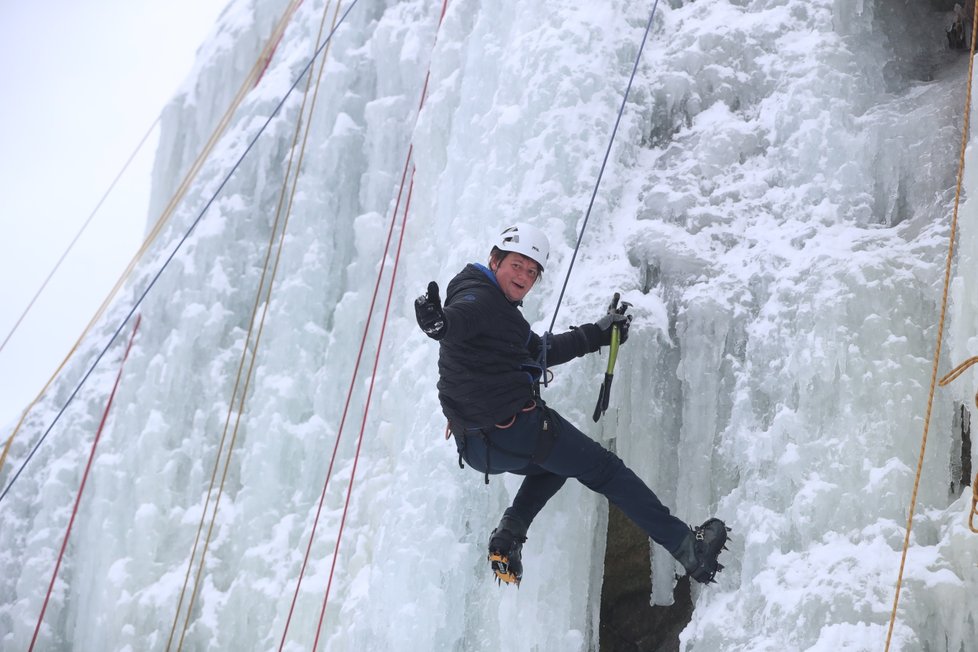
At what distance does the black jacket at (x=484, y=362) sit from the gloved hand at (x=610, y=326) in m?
0.46

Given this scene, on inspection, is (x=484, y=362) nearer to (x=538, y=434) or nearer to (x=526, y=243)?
(x=538, y=434)

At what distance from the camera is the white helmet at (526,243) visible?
4398 mm

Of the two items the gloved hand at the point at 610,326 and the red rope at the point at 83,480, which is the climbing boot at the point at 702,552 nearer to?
the gloved hand at the point at 610,326

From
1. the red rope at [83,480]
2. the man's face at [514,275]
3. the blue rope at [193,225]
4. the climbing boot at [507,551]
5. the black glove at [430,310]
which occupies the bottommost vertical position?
the climbing boot at [507,551]

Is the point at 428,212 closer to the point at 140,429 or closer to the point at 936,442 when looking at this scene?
the point at 140,429

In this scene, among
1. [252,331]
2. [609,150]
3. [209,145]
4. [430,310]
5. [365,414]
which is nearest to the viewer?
[430,310]

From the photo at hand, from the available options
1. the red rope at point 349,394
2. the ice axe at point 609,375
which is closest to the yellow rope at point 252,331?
the red rope at point 349,394

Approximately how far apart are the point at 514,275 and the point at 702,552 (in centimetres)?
132

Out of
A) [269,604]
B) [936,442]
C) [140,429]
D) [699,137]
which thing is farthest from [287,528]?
[936,442]

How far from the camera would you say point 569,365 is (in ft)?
16.5

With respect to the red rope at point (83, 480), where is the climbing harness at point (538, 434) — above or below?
below

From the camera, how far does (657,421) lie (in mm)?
4953

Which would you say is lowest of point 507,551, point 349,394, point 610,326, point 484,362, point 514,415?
point 507,551

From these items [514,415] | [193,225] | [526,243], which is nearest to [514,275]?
[526,243]
